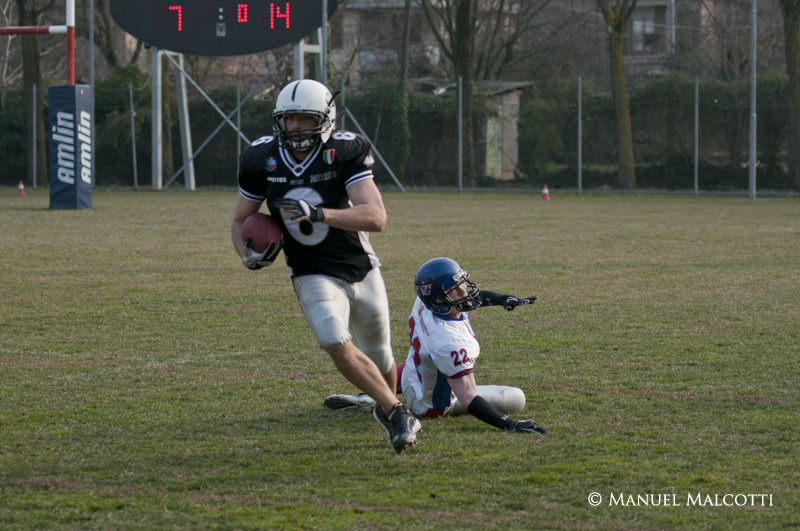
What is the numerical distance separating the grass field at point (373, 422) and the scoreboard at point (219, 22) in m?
14.3

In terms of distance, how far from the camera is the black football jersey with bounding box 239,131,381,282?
473 centimetres

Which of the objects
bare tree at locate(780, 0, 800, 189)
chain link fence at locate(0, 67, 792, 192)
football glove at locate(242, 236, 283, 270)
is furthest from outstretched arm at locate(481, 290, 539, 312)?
bare tree at locate(780, 0, 800, 189)

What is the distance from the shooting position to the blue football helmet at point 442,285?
5.02m

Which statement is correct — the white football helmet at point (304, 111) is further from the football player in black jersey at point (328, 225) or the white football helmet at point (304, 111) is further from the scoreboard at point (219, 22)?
the scoreboard at point (219, 22)

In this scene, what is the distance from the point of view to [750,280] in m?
10.1

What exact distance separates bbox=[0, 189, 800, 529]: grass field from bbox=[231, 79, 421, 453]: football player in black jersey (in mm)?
405

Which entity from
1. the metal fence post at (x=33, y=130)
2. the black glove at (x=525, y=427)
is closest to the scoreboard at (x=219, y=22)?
the metal fence post at (x=33, y=130)

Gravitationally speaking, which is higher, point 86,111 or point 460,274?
point 86,111

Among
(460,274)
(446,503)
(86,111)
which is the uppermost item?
(86,111)

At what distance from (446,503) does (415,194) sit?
2335 cm

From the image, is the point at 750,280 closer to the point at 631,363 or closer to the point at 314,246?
the point at 631,363

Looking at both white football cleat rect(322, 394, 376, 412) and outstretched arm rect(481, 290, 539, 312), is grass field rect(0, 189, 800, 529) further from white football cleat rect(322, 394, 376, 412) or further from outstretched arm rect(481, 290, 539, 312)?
outstretched arm rect(481, 290, 539, 312)

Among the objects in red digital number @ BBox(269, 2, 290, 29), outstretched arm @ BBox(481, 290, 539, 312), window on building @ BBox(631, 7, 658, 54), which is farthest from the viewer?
window on building @ BBox(631, 7, 658, 54)

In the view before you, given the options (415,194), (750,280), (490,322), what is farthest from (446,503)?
(415,194)
